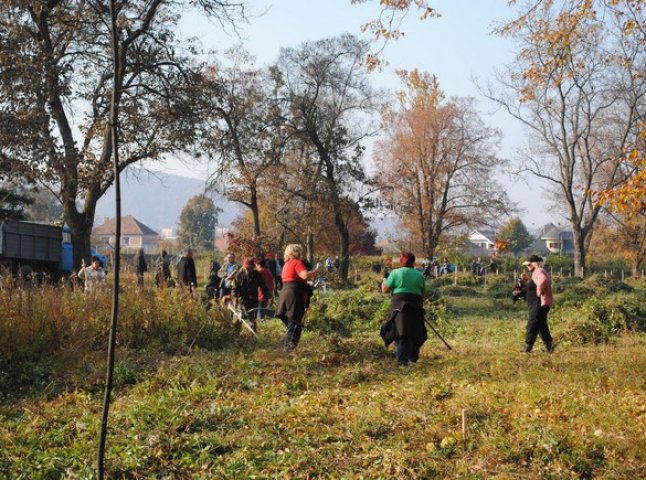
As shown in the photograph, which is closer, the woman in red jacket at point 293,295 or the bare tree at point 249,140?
the woman in red jacket at point 293,295

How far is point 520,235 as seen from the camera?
11069 cm

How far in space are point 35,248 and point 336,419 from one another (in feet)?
77.3

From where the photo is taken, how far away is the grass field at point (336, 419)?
639cm

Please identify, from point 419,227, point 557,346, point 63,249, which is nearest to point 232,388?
point 557,346

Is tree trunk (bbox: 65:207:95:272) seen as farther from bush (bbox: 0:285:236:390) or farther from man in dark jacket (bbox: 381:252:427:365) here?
man in dark jacket (bbox: 381:252:427:365)

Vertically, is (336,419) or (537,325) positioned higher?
(537,325)

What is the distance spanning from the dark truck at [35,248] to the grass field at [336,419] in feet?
57.5

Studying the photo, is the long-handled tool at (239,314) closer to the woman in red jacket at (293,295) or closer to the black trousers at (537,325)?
the woman in red jacket at (293,295)

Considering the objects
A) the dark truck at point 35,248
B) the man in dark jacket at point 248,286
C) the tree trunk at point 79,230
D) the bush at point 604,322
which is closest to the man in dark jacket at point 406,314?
the man in dark jacket at point 248,286

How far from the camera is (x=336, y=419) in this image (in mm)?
7555

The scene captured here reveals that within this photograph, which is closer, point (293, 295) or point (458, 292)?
point (293, 295)

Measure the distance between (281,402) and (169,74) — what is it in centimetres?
1776

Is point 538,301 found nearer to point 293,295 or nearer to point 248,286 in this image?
point 293,295

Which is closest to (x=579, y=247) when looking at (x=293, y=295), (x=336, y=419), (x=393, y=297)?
(x=293, y=295)
